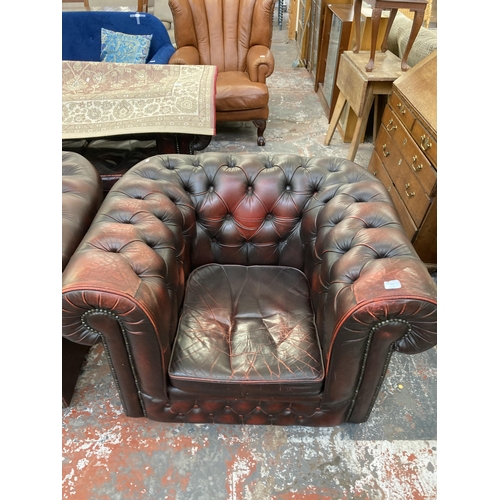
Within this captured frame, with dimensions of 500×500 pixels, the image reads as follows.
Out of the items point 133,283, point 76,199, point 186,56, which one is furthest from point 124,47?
point 133,283

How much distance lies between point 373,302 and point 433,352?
97 cm

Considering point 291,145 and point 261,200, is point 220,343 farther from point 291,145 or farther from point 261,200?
point 291,145

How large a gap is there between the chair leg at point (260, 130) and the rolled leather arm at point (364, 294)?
2046 mm

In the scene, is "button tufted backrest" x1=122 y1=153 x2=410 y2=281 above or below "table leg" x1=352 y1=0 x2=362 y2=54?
below

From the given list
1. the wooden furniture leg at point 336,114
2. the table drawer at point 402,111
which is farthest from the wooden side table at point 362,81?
the table drawer at point 402,111

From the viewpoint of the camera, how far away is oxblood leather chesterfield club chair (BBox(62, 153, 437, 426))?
109 centimetres

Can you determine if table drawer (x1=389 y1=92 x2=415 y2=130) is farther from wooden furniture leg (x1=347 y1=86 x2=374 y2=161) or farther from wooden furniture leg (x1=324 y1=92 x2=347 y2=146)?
wooden furniture leg (x1=324 y1=92 x2=347 y2=146)

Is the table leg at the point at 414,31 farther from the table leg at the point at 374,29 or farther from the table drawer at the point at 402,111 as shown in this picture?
the table drawer at the point at 402,111

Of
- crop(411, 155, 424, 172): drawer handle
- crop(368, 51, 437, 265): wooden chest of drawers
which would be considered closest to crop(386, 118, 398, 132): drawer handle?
crop(368, 51, 437, 265): wooden chest of drawers

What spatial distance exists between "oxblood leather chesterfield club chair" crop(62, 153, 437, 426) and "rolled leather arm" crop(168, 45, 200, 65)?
6.59 feet

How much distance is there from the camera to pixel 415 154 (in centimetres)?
204

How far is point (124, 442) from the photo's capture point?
142 cm

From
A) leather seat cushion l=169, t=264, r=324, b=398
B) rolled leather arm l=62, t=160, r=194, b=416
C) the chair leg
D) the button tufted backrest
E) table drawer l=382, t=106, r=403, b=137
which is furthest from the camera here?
the chair leg

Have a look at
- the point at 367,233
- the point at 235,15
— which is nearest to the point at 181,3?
the point at 235,15
